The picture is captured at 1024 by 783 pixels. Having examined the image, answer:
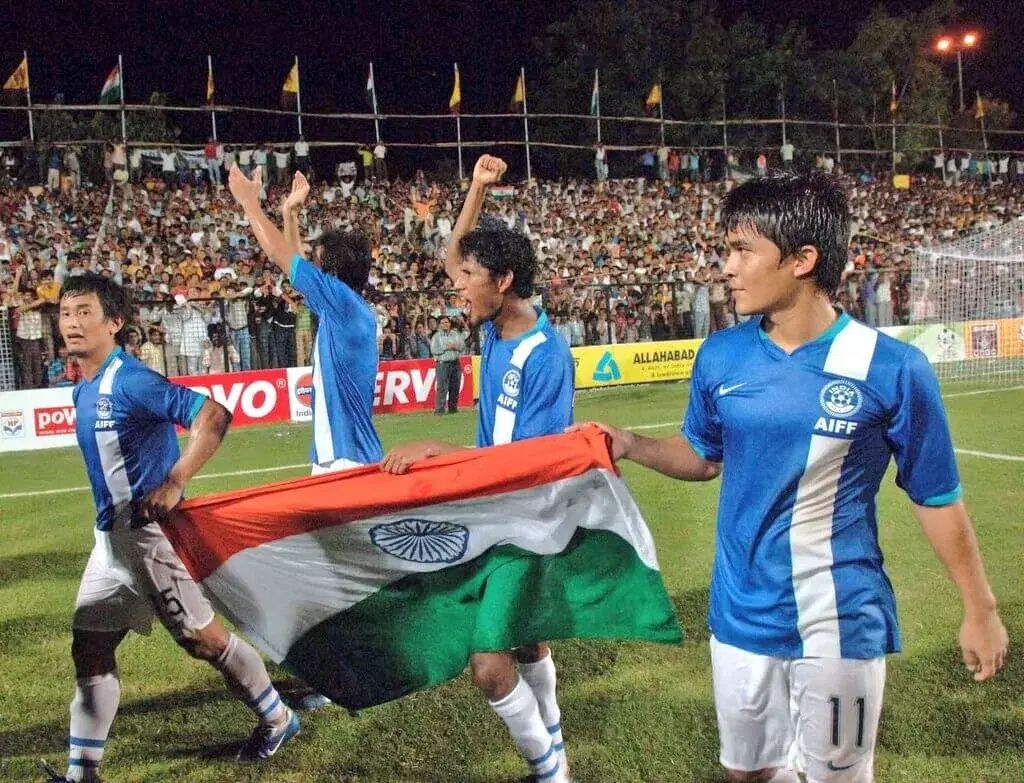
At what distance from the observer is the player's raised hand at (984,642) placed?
9.04 feet

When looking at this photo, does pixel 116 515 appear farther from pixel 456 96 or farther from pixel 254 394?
pixel 456 96

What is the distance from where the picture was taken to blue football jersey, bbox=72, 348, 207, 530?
411 cm

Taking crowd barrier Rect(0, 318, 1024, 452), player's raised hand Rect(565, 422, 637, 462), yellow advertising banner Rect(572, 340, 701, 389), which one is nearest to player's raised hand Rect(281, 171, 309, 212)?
player's raised hand Rect(565, 422, 637, 462)

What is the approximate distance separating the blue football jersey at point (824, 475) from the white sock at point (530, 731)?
1.19m

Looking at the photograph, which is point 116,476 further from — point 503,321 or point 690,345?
point 690,345

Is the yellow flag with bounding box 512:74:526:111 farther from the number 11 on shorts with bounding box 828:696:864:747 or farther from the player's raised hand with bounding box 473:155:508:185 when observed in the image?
the number 11 on shorts with bounding box 828:696:864:747

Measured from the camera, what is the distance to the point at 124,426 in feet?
13.7

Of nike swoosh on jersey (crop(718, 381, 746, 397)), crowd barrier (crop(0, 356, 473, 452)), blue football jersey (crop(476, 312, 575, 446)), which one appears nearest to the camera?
nike swoosh on jersey (crop(718, 381, 746, 397))

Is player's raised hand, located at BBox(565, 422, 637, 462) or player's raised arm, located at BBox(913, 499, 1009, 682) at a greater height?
player's raised hand, located at BBox(565, 422, 637, 462)

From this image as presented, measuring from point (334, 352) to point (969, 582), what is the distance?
11.2 feet

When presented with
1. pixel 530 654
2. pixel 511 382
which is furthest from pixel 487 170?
pixel 530 654

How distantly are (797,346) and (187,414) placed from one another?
2.44 m

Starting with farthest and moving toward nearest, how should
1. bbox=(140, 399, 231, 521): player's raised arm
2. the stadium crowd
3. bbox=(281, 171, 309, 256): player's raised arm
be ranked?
the stadium crowd
bbox=(281, 171, 309, 256): player's raised arm
bbox=(140, 399, 231, 521): player's raised arm

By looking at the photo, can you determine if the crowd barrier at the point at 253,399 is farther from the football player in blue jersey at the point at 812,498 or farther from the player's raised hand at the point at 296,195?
the football player in blue jersey at the point at 812,498
